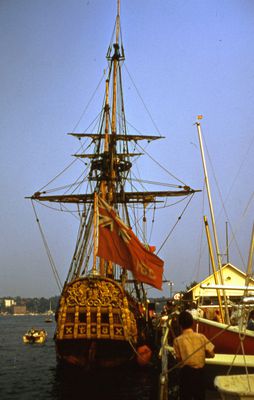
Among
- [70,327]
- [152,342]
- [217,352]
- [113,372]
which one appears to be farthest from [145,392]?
[152,342]

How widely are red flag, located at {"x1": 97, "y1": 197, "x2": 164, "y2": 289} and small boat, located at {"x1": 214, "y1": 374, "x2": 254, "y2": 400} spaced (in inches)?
316

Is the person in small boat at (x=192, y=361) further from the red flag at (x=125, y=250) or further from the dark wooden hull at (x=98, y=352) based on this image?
the dark wooden hull at (x=98, y=352)

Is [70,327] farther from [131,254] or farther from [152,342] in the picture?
[152,342]

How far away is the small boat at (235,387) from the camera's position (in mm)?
6590

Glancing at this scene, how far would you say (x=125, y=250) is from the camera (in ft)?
54.5

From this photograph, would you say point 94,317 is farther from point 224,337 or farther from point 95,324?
point 224,337

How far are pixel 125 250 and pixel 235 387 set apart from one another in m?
9.63

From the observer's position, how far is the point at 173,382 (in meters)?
13.7

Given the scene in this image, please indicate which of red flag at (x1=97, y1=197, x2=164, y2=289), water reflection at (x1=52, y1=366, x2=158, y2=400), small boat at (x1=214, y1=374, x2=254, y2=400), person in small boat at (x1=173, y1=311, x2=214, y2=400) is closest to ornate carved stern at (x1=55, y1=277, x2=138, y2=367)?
water reflection at (x1=52, y1=366, x2=158, y2=400)

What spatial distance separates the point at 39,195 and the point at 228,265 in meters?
16.5

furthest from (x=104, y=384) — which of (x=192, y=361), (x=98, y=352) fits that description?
(x=192, y=361)

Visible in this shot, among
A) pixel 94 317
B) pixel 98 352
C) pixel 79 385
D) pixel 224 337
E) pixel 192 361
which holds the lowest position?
pixel 79 385

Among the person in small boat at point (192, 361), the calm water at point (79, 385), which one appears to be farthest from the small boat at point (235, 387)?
the calm water at point (79, 385)

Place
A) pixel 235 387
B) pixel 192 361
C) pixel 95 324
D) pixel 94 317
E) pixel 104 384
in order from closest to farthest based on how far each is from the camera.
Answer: pixel 192 361, pixel 235 387, pixel 104 384, pixel 95 324, pixel 94 317
